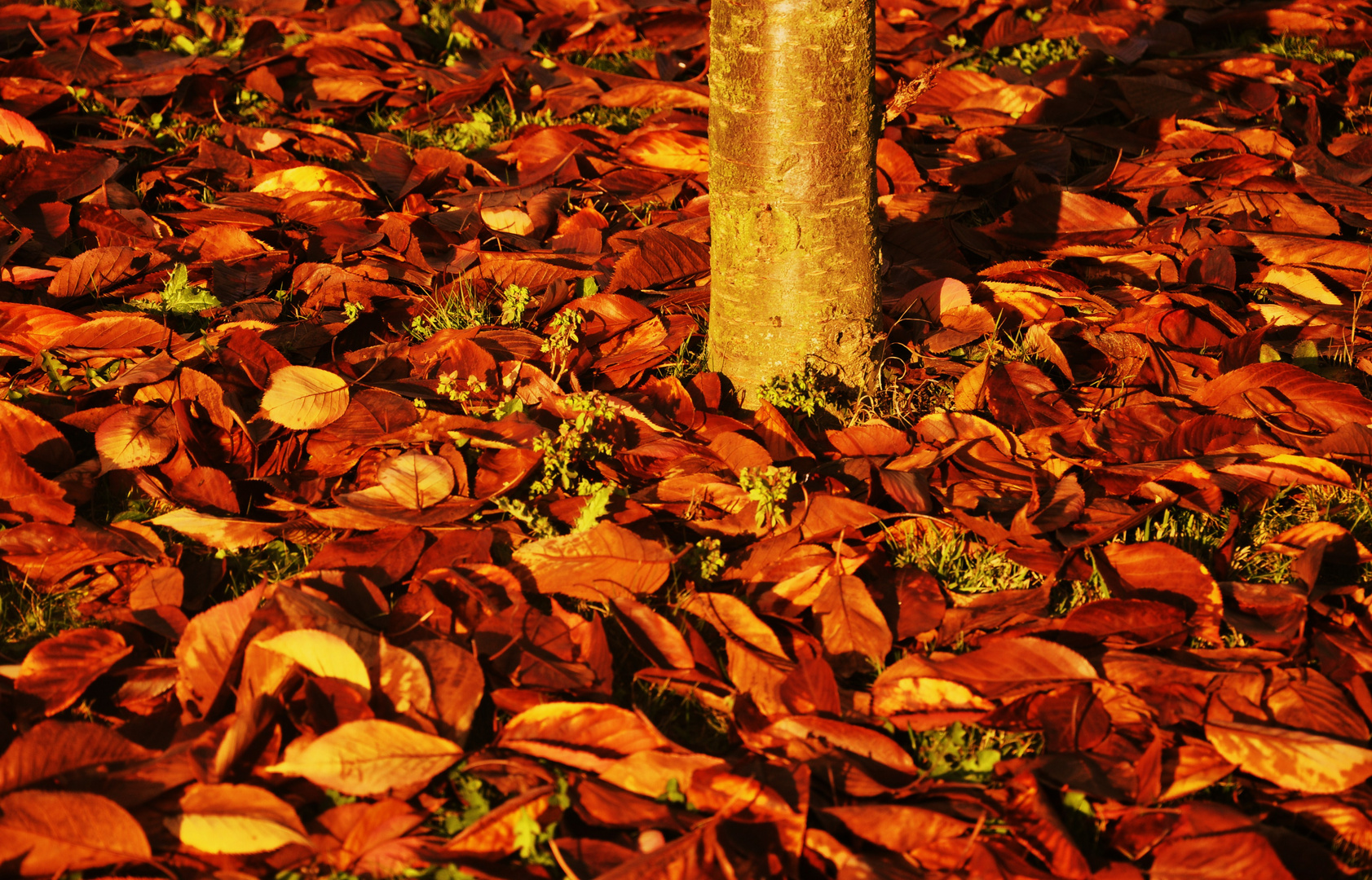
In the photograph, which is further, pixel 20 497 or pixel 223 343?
pixel 223 343

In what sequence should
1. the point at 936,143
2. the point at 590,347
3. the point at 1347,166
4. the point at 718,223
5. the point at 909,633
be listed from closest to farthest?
the point at 909,633, the point at 718,223, the point at 590,347, the point at 1347,166, the point at 936,143

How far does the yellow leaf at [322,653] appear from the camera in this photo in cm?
167

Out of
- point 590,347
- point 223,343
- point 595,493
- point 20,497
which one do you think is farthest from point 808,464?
point 20,497

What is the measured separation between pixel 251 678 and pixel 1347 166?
3062 mm

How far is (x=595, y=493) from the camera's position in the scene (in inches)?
80.0

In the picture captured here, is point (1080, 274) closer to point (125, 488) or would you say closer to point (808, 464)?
point (808, 464)

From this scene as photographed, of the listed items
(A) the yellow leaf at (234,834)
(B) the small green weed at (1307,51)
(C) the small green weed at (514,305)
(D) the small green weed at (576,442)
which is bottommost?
(A) the yellow leaf at (234,834)

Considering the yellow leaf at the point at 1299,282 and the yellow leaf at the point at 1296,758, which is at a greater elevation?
the yellow leaf at the point at 1299,282

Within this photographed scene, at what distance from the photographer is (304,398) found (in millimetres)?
2211

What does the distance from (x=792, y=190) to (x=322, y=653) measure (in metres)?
1.20

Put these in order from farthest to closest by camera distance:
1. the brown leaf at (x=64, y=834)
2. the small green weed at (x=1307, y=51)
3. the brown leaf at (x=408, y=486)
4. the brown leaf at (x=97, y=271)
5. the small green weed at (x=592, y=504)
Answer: the small green weed at (x=1307, y=51)
the brown leaf at (x=97, y=271)
the brown leaf at (x=408, y=486)
the small green weed at (x=592, y=504)
the brown leaf at (x=64, y=834)

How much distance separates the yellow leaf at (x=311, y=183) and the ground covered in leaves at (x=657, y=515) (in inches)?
0.7

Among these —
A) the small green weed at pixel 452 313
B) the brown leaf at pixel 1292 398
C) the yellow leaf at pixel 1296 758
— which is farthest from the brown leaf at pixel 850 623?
the small green weed at pixel 452 313

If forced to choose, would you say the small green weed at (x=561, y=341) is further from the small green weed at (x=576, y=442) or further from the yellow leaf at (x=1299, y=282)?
the yellow leaf at (x=1299, y=282)
